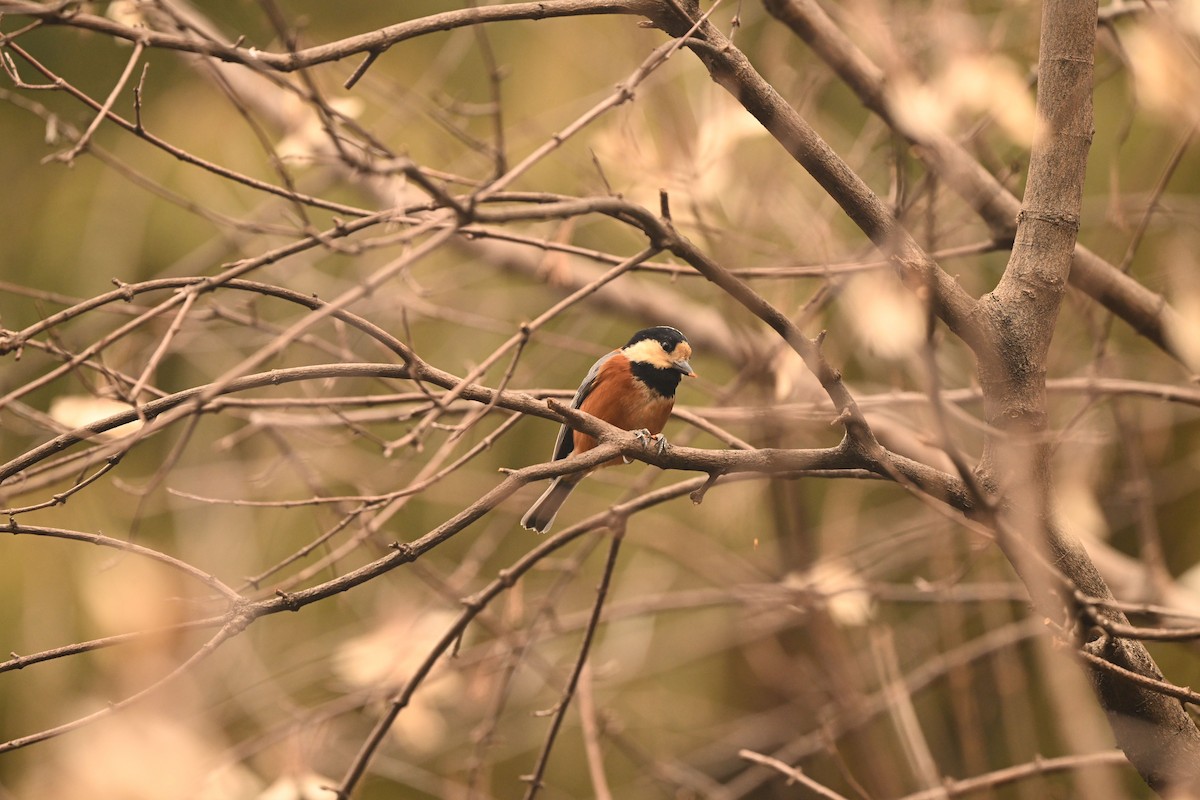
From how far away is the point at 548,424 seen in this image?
5.49 meters

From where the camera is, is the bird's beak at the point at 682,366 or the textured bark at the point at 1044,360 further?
the bird's beak at the point at 682,366

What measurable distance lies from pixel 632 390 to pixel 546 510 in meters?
0.52

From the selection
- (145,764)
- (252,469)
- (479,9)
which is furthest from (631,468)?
(479,9)

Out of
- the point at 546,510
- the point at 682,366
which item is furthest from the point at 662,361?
the point at 546,510

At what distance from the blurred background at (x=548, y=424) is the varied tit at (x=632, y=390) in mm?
193

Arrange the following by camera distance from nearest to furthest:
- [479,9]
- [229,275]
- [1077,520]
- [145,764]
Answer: [229,275] → [479,9] → [145,764] → [1077,520]

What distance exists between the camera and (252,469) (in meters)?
4.50

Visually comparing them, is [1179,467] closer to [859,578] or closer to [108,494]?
[859,578]

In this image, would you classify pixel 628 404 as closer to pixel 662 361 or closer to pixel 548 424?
pixel 662 361

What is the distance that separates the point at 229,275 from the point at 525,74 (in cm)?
462

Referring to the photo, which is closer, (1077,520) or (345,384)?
(1077,520)

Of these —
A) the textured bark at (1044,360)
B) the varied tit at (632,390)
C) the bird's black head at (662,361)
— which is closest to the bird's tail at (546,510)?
the varied tit at (632,390)

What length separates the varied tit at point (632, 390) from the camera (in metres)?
3.23

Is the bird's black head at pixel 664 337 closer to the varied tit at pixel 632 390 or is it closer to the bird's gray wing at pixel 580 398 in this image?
the varied tit at pixel 632 390
